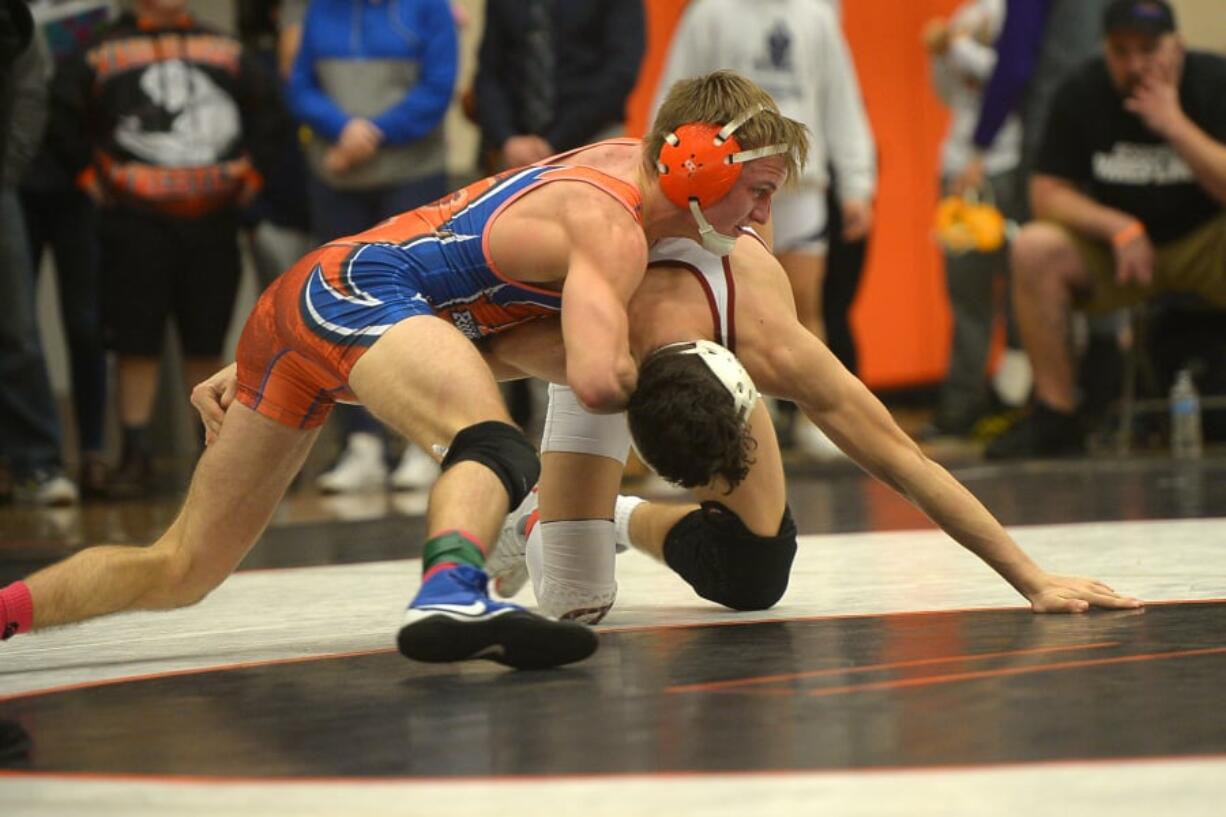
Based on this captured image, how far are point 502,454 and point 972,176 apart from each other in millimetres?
5279

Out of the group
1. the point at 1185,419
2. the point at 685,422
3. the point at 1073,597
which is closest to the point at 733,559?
the point at 1073,597

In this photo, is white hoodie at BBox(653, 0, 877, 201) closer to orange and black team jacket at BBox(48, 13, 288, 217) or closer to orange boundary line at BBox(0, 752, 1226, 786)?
orange and black team jacket at BBox(48, 13, 288, 217)

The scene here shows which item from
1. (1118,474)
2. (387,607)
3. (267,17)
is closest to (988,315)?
(1118,474)

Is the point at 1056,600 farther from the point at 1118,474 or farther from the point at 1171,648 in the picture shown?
the point at 1118,474

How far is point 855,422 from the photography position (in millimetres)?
3367

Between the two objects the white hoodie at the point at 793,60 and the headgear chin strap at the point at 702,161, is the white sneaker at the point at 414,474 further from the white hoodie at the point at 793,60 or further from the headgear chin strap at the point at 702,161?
the headgear chin strap at the point at 702,161

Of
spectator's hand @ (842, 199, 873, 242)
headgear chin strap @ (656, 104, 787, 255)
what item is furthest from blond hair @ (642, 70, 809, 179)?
spectator's hand @ (842, 199, 873, 242)

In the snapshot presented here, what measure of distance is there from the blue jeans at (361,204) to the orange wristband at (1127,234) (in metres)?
2.26

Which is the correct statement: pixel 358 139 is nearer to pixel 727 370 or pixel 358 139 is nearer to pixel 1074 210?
pixel 1074 210

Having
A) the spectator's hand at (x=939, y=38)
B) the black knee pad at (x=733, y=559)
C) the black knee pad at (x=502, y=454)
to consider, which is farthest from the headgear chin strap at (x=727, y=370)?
the spectator's hand at (x=939, y=38)

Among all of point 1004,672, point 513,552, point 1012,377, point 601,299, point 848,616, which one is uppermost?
point 601,299

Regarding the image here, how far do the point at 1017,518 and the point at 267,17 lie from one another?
5.19 meters

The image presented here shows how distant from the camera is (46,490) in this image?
6.78 metres

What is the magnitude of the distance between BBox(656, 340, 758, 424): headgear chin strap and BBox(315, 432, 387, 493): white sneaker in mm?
3921
